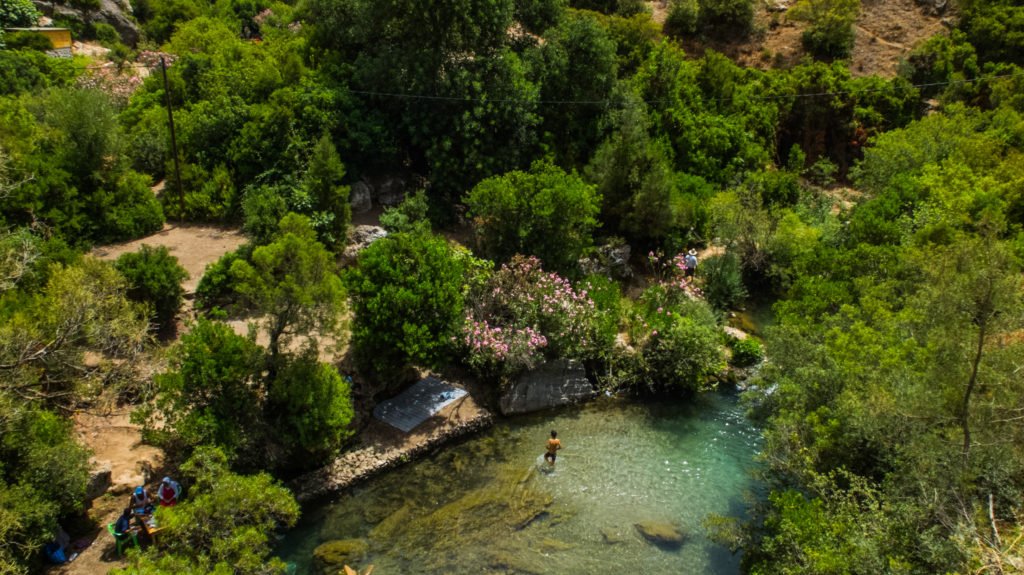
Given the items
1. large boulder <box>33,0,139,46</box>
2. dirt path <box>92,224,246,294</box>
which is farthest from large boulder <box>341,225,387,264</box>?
large boulder <box>33,0,139,46</box>

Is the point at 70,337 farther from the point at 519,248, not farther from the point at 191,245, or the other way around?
the point at 519,248

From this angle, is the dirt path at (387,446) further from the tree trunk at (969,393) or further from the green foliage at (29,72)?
the green foliage at (29,72)

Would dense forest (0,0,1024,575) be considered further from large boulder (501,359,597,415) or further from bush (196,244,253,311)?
large boulder (501,359,597,415)

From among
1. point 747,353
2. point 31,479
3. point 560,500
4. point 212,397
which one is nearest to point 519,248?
point 747,353

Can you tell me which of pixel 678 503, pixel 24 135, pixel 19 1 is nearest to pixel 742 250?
pixel 678 503

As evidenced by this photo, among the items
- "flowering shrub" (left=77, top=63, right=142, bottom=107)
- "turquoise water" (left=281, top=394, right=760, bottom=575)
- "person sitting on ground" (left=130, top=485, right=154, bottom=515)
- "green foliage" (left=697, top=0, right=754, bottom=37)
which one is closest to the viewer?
"person sitting on ground" (left=130, top=485, right=154, bottom=515)
